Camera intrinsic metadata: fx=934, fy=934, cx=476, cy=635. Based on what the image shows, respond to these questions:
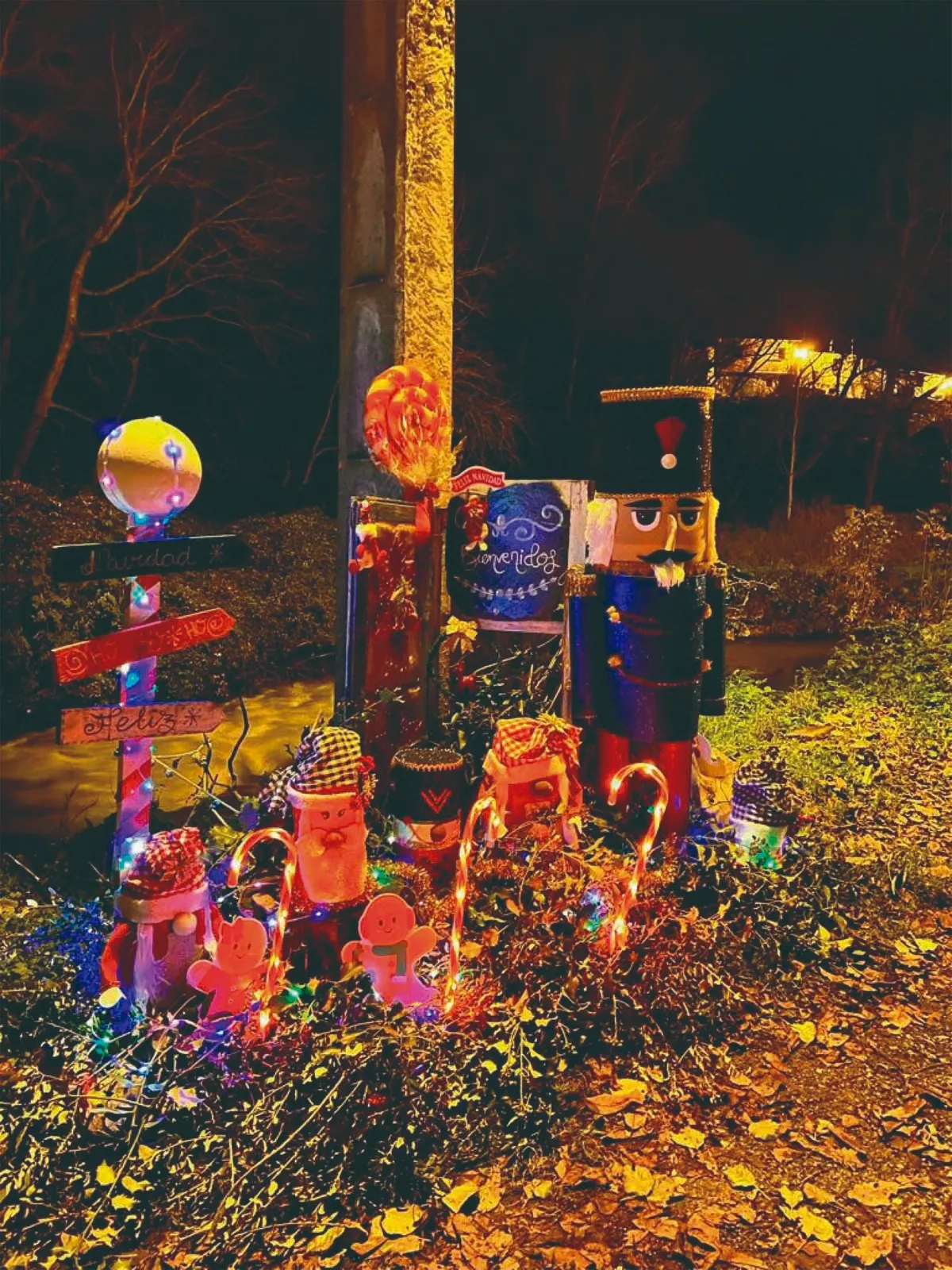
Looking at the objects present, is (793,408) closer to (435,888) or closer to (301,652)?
(301,652)

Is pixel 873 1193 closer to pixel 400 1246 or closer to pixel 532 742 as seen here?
pixel 400 1246

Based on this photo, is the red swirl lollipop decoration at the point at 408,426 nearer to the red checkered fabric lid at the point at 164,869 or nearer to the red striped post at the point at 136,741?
the red striped post at the point at 136,741

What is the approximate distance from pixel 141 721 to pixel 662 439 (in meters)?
2.76

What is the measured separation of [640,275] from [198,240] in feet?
32.7

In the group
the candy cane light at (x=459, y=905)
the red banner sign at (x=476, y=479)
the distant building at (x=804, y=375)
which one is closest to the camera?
the candy cane light at (x=459, y=905)

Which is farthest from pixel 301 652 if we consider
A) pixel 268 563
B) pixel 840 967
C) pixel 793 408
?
pixel 793 408

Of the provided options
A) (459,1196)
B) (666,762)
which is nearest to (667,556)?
(666,762)

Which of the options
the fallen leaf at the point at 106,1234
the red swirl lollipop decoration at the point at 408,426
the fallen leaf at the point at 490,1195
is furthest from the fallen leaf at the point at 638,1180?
the red swirl lollipop decoration at the point at 408,426

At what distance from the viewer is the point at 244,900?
3820 mm

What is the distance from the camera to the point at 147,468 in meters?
3.61

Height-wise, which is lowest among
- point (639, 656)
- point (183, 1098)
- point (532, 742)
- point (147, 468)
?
point (183, 1098)

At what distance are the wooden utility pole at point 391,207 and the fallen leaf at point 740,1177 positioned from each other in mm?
3086

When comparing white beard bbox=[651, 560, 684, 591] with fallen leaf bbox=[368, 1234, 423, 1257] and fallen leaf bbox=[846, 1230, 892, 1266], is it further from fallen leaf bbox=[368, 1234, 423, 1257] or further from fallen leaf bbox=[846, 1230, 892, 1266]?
fallen leaf bbox=[368, 1234, 423, 1257]

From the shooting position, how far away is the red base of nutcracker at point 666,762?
4879mm
